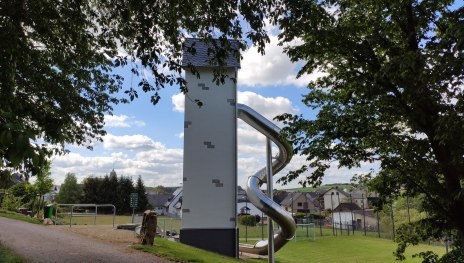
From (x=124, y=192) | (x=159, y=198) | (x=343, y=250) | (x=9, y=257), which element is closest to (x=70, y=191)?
(x=124, y=192)

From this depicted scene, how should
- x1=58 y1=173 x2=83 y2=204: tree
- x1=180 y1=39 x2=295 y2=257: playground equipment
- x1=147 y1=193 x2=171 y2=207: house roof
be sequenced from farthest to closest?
x1=147 y1=193 x2=171 y2=207: house roof, x1=58 y1=173 x2=83 y2=204: tree, x1=180 y1=39 x2=295 y2=257: playground equipment

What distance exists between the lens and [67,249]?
11188 mm

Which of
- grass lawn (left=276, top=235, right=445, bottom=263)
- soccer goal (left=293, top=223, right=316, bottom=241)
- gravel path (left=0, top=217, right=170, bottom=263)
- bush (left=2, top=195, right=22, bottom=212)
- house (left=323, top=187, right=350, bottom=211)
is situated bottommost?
grass lawn (left=276, top=235, right=445, bottom=263)

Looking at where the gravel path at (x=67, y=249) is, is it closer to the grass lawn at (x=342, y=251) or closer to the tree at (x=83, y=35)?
the tree at (x=83, y=35)

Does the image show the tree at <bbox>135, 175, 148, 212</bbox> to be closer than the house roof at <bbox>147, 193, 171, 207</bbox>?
Yes

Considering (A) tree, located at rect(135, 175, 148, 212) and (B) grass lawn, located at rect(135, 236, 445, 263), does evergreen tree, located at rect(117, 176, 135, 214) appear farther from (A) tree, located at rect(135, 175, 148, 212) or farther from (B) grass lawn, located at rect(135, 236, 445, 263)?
(B) grass lawn, located at rect(135, 236, 445, 263)

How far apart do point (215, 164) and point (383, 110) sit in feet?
31.3

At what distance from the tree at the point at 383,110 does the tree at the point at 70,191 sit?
58893 millimetres

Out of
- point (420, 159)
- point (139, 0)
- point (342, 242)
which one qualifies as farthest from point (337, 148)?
point (342, 242)

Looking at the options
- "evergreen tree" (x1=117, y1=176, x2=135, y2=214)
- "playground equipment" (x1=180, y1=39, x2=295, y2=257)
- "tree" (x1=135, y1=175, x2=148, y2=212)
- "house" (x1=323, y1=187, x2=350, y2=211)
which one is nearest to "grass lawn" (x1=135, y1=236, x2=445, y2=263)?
"playground equipment" (x1=180, y1=39, x2=295, y2=257)

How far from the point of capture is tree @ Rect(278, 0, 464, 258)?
7543mm

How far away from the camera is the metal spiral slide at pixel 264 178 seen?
14.9 metres

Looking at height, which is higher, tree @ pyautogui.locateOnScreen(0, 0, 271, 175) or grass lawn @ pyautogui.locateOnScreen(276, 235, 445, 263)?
tree @ pyautogui.locateOnScreen(0, 0, 271, 175)

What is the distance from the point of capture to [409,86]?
23.1ft
